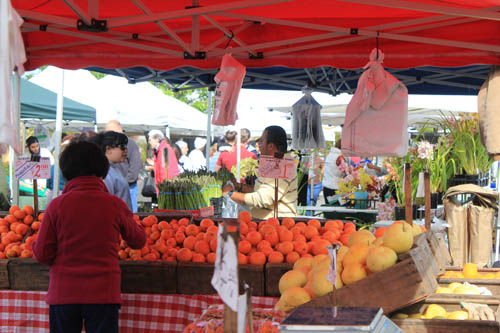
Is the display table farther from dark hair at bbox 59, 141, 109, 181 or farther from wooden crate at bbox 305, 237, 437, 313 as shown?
wooden crate at bbox 305, 237, 437, 313

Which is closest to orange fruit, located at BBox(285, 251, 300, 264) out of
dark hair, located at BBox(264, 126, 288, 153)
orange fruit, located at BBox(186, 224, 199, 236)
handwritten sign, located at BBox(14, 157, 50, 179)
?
orange fruit, located at BBox(186, 224, 199, 236)

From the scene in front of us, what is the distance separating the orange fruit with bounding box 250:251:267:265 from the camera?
330 cm

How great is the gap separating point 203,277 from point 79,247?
2.74ft

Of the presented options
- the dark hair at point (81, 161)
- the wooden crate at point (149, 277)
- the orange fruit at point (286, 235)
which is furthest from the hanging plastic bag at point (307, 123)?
A: the dark hair at point (81, 161)

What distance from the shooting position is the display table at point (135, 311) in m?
3.32

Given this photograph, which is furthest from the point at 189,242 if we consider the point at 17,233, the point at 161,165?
the point at 161,165

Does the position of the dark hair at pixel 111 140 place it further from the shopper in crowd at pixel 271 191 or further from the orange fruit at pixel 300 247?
the orange fruit at pixel 300 247

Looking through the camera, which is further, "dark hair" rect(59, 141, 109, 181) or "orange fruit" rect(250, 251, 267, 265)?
"orange fruit" rect(250, 251, 267, 265)

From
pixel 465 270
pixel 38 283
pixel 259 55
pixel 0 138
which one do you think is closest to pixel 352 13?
pixel 259 55

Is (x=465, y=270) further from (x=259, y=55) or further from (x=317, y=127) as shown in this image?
(x=317, y=127)

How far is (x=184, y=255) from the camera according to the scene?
339cm

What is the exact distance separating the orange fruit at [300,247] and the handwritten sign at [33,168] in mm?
1804

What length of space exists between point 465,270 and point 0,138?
229 cm

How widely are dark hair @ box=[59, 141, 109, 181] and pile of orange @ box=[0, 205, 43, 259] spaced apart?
102cm
